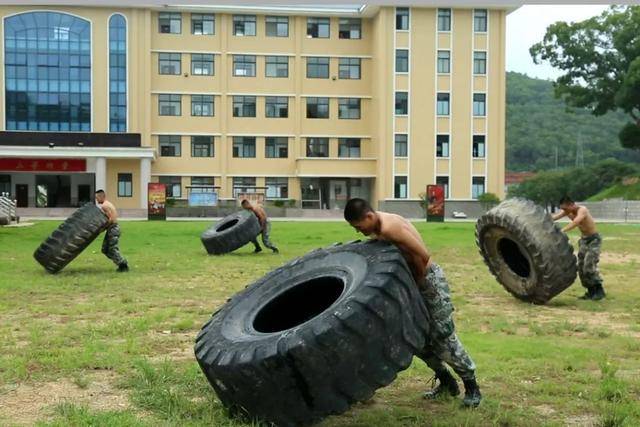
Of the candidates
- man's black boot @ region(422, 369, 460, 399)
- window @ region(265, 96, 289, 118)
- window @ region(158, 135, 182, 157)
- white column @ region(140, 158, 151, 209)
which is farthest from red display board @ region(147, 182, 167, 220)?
man's black boot @ region(422, 369, 460, 399)

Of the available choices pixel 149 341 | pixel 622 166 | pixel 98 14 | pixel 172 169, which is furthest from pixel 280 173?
pixel 149 341

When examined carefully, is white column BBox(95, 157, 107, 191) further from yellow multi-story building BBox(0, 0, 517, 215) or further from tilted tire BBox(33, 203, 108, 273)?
tilted tire BBox(33, 203, 108, 273)

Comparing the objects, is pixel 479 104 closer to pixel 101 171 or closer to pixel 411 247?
pixel 101 171

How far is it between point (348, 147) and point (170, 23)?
58.0 feet

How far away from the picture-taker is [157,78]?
210 feet

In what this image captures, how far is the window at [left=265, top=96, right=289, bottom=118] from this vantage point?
65.3m

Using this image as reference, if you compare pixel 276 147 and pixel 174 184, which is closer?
pixel 174 184

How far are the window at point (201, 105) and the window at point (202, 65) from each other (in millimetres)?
1943

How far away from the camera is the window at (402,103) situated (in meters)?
62.8

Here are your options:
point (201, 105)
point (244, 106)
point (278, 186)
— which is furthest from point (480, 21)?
point (201, 105)

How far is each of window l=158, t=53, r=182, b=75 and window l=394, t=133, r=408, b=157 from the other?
1866 centimetres

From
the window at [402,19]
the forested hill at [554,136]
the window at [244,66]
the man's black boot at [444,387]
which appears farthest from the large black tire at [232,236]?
the forested hill at [554,136]

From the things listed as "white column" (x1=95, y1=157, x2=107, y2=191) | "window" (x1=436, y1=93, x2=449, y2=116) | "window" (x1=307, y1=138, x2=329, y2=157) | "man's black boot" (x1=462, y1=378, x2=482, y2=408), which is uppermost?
"window" (x1=436, y1=93, x2=449, y2=116)

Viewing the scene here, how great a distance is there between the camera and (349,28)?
2594 inches
